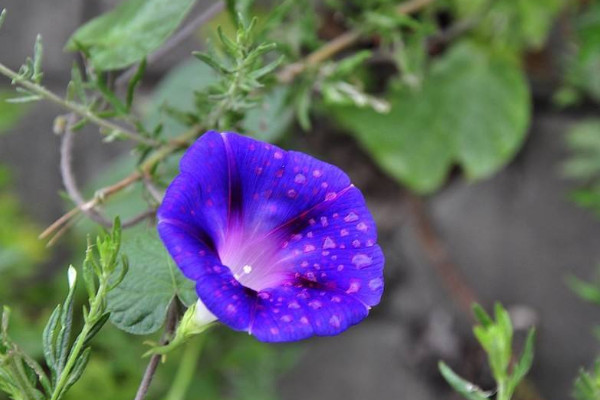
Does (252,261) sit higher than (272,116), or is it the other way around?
(252,261)

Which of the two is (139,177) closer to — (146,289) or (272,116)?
(146,289)

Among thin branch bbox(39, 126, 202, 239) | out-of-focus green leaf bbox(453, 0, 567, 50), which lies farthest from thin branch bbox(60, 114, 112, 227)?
out-of-focus green leaf bbox(453, 0, 567, 50)

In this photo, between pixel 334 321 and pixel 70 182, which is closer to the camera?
pixel 334 321

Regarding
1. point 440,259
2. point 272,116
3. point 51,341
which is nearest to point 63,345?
point 51,341

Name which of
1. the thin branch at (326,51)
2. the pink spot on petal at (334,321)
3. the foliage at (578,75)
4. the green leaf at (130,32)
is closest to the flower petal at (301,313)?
the pink spot on petal at (334,321)

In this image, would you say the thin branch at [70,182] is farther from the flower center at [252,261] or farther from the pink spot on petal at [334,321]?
the pink spot on petal at [334,321]

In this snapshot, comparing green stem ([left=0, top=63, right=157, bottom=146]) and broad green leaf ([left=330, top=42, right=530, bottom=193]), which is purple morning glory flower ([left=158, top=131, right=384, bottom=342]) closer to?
green stem ([left=0, top=63, right=157, bottom=146])

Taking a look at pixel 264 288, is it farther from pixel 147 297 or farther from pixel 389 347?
pixel 389 347
